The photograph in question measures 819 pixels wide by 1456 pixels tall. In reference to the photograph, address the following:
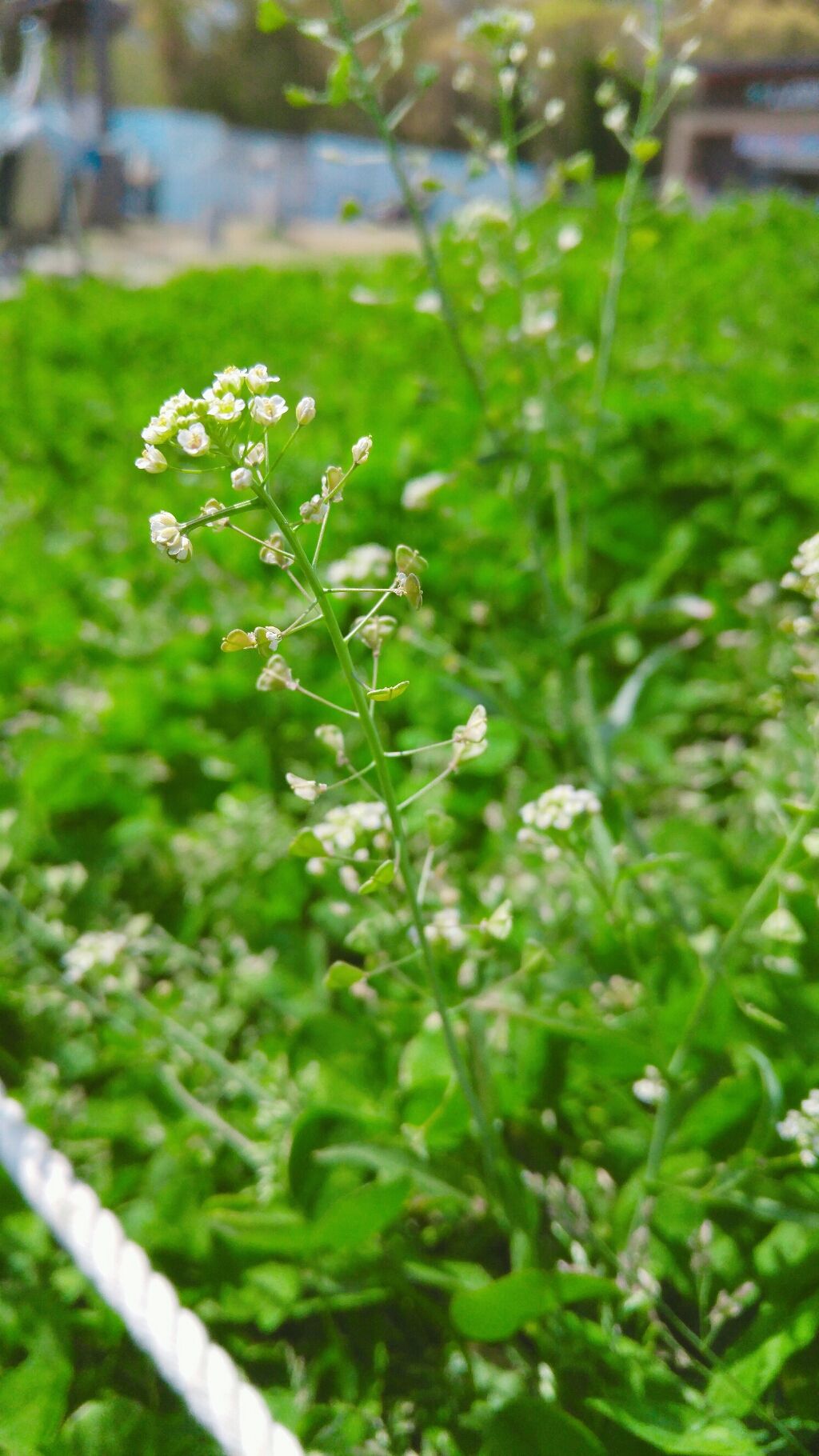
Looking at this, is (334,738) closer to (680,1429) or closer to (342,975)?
(342,975)

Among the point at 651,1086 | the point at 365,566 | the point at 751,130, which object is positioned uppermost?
the point at 365,566

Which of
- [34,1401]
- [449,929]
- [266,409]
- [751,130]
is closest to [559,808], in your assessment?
[449,929]

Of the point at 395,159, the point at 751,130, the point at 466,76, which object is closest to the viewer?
the point at 395,159

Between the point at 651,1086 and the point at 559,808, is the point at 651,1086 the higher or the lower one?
the lower one

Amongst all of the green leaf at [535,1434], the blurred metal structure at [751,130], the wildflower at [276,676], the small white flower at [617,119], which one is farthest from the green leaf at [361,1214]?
the blurred metal structure at [751,130]

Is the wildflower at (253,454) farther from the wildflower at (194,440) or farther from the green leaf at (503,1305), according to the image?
the green leaf at (503,1305)

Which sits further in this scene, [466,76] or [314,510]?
[466,76]
